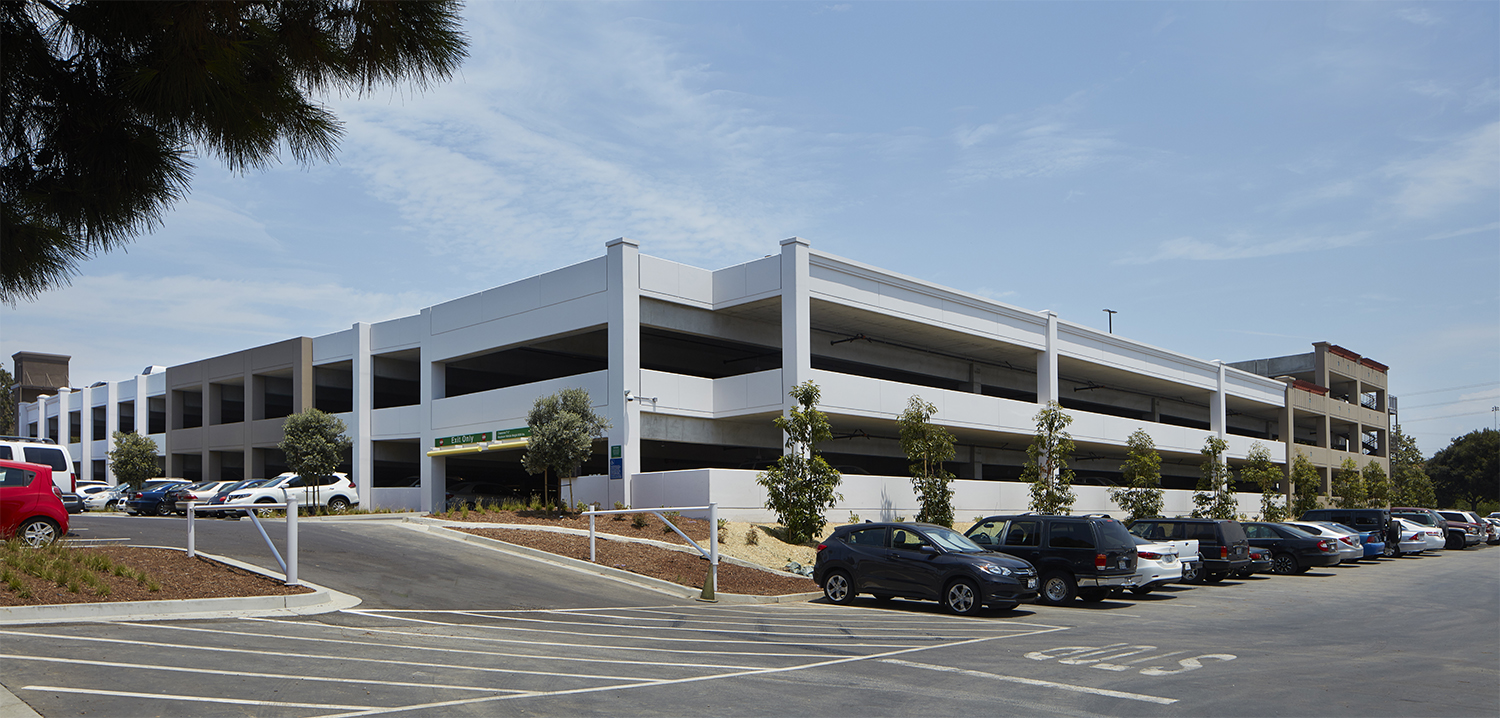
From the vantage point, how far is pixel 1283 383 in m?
60.3

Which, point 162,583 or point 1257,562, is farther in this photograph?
point 1257,562

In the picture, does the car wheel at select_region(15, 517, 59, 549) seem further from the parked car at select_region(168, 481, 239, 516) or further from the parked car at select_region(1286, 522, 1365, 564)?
the parked car at select_region(1286, 522, 1365, 564)

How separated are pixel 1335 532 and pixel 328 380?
135ft

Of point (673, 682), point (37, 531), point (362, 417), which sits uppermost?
point (362, 417)

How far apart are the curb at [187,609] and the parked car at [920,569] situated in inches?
338

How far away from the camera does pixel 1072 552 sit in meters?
19.7

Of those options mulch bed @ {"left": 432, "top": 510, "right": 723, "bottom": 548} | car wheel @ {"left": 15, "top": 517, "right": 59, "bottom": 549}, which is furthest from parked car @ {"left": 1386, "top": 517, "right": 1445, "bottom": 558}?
car wheel @ {"left": 15, "top": 517, "right": 59, "bottom": 549}

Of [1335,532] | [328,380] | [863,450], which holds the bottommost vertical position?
[1335,532]

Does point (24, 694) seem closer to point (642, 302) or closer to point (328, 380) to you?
point (642, 302)

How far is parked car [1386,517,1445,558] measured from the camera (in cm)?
3850

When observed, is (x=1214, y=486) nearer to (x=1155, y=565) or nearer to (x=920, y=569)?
(x=1155, y=565)

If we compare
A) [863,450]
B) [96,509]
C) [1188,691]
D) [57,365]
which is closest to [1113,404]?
[863,450]

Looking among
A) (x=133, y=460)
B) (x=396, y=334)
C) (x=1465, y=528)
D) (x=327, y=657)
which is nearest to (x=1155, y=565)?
(x=327, y=657)

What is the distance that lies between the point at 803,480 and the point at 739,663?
52.4 ft
